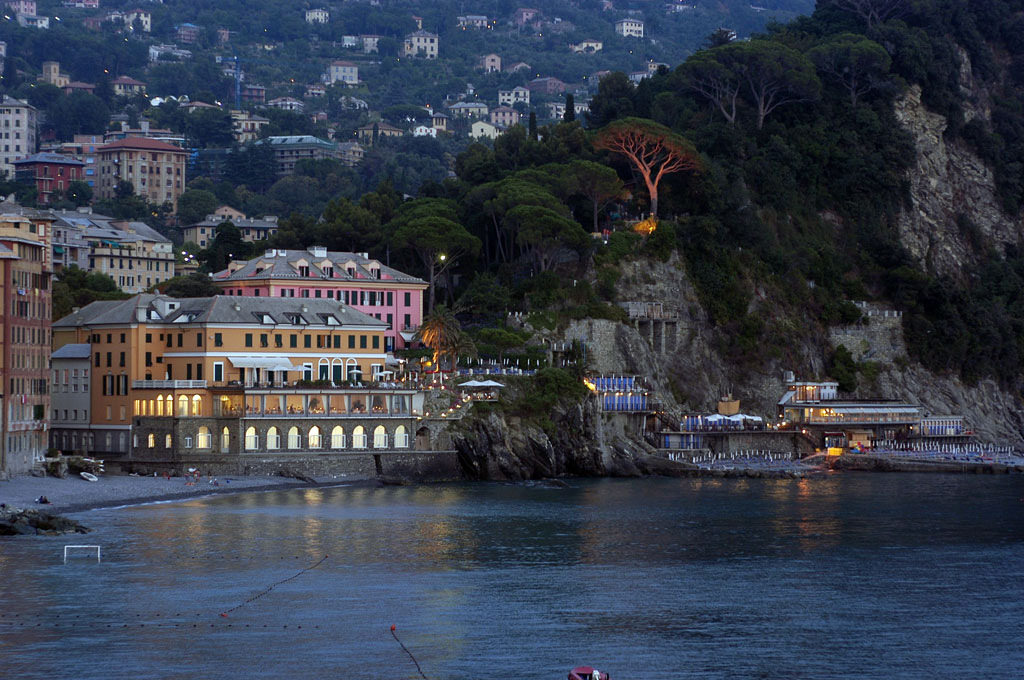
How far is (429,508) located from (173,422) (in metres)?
18.0

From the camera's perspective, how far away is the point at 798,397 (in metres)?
114

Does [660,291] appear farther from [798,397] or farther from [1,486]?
[1,486]

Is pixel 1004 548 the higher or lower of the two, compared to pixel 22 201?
lower

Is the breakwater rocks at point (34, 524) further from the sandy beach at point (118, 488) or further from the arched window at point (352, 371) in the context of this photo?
the arched window at point (352, 371)

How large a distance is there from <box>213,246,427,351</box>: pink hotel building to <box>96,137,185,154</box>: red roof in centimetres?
7671

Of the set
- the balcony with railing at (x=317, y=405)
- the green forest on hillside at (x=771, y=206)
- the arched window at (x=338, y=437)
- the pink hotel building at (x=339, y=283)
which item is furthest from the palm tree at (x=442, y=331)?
the arched window at (x=338, y=437)

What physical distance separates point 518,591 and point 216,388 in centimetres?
3831

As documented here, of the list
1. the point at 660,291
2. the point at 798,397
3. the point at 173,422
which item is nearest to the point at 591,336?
the point at 660,291

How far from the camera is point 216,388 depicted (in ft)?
293

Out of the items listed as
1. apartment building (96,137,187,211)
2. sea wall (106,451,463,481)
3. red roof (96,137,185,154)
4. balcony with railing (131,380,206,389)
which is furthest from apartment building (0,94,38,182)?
sea wall (106,451,463,481)

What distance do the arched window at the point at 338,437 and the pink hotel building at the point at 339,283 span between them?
1553 centimetres

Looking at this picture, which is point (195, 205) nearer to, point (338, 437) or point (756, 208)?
point (756, 208)

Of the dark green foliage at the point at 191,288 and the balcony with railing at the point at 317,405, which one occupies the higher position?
the dark green foliage at the point at 191,288

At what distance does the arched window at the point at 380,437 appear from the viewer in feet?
302
